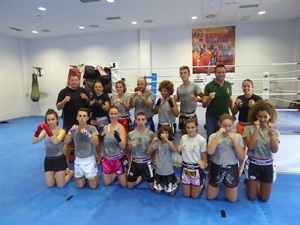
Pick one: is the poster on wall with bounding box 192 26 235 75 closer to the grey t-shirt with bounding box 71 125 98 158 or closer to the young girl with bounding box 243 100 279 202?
the young girl with bounding box 243 100 279 202

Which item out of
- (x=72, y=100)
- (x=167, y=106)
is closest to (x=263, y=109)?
(x=167, y=106)

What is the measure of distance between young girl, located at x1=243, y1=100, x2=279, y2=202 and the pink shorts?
1.53 m

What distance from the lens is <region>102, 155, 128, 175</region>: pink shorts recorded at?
2.98 metres

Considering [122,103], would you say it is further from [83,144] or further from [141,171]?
[141,171]

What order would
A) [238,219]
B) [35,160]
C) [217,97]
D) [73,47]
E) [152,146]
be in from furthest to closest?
[73,47], [35,160], [217,97], [152,146], [238,219]

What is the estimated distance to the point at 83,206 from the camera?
2572 millimetres

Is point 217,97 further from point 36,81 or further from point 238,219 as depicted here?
point 36,81

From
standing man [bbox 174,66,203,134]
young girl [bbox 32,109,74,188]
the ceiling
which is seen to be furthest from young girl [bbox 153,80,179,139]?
the ceiling

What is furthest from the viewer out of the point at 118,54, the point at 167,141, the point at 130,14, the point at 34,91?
the point at 34,91

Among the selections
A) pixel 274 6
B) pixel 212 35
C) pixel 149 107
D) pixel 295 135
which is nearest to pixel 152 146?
pixel 149 107

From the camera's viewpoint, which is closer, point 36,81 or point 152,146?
point 152,146

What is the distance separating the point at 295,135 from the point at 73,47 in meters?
8.44

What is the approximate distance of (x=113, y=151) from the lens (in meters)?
2.97

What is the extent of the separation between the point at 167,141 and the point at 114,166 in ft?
2.78
